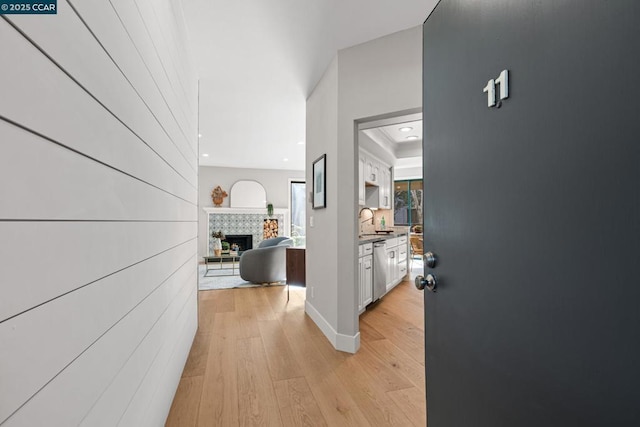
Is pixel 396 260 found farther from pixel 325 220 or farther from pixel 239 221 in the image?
pixel 239 221

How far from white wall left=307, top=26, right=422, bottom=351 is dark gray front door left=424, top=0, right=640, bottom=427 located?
135 centimetres

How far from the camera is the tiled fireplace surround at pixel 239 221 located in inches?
315

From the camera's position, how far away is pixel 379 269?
155 inches

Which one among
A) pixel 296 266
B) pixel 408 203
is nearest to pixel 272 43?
pixel 296 266

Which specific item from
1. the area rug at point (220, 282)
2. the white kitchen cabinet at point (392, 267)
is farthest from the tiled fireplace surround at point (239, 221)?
the white kitchen cabinet at point (392, 267)

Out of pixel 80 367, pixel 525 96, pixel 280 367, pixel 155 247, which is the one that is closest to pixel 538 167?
pixel 525 96

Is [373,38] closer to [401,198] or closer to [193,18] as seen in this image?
[193,18]

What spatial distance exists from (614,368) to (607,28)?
0.63 meters

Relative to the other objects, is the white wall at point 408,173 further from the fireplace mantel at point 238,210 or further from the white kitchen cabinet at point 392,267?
the white kitchen cabinet at point 392,267

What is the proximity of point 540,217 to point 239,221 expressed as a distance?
7.96 metres

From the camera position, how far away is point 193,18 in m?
2.23

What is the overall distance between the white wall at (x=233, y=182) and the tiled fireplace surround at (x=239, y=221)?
0.16 meters

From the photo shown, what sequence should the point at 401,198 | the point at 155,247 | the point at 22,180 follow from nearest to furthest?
the point at 22,180
the point at 155,247
the point at 401,198

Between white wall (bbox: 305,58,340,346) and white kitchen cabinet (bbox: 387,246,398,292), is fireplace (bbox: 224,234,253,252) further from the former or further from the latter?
white wall (bbox: 305,58,340,346)
